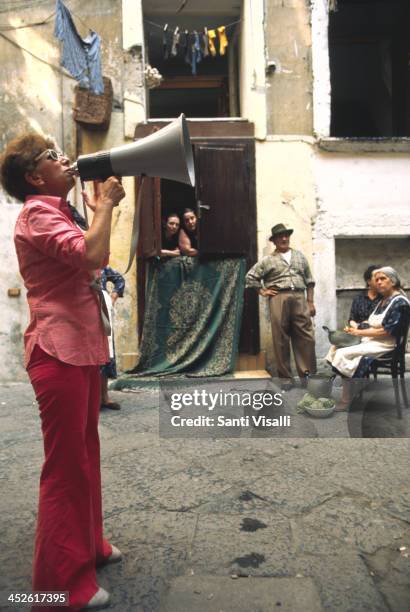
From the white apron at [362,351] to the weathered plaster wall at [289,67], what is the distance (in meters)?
3.91

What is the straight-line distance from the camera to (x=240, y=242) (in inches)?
285

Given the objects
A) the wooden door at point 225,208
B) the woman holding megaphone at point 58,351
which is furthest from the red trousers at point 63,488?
the wooden door at point 225,208

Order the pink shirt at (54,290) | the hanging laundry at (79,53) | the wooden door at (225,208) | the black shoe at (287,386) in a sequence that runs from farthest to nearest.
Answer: the wooden door at (225,208)
the hanging laundry at (79,53)
the black shoe at (287,386)
the pink shirt at (54,290)

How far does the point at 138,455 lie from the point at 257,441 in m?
0.99

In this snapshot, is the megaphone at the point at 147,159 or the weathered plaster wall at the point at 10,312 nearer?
the megaphone at the point at 147,159

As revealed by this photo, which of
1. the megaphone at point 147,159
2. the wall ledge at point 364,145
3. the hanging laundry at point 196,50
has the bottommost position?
the megaphone at point 147,159

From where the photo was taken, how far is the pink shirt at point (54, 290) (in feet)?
5.98

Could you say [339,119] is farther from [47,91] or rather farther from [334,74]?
[47,91]

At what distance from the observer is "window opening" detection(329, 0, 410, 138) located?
28.4ft

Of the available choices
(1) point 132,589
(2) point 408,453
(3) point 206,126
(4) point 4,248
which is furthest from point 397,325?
(4) point 4,248

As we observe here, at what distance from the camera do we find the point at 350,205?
24.8ft

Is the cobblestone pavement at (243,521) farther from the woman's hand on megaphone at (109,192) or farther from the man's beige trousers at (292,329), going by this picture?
the man's beige trousers at (292,329)

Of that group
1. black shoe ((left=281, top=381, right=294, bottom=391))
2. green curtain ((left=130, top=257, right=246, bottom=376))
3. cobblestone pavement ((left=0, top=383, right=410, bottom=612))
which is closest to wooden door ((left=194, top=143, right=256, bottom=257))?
green curtain ((left=130, top=257, right=246, bottom=376))

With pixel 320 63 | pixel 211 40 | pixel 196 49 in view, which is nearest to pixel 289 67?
pixel 320 63
